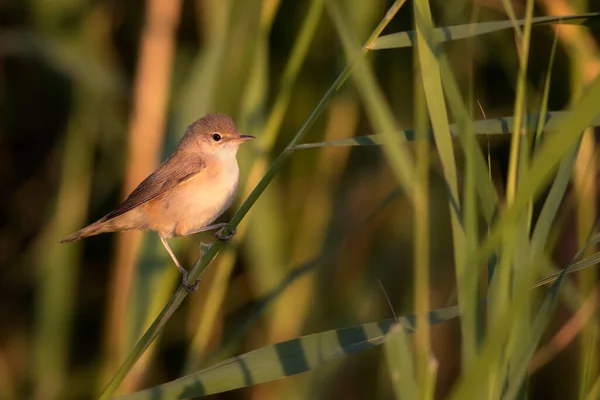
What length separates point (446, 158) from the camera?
184cm

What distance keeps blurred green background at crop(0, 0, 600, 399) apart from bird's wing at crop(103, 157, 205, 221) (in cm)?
23

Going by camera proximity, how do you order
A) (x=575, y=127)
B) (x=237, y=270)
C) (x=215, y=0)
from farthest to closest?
(x=237, y=270) < (x=215, y=0) < (x=575, y=127)

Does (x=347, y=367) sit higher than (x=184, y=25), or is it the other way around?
(x=184, y=25)

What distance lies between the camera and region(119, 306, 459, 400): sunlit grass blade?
190cm

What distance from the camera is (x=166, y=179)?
11.3 feet

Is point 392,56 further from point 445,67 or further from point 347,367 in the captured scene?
point 445,67

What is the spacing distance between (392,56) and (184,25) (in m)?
1.21

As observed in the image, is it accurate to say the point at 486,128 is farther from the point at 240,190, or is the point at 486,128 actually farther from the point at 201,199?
the point at 240,190

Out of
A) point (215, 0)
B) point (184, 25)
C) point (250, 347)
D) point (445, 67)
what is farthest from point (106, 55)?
point (445, 67)

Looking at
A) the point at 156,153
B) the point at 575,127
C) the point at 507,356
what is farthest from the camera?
the point at 156,153

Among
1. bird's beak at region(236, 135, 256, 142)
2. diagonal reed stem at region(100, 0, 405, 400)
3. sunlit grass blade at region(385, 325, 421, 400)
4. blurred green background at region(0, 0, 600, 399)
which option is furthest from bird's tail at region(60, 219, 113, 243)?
sunlit grass blade at region(385, 325, 421, 400)

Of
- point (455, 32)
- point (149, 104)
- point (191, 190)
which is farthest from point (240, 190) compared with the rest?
point (455, 32)

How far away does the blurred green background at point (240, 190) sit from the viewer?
3.68 meters

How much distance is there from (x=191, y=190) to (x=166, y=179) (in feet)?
0.50
